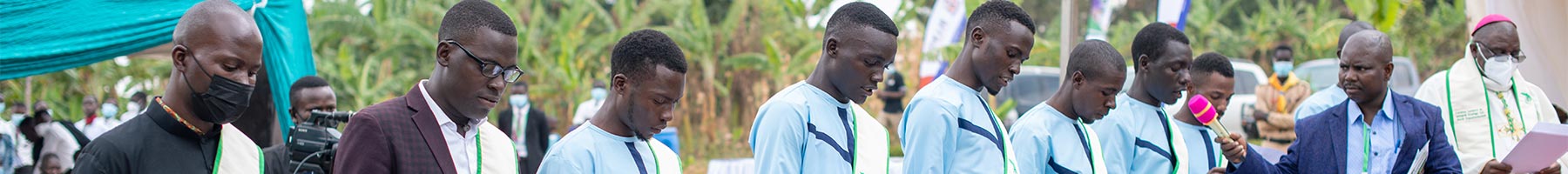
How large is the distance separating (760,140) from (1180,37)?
8.17 ft

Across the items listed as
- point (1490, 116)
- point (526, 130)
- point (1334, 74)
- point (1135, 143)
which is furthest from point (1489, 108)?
point (1334, 74)

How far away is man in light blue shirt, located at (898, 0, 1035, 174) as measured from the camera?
15.3ft

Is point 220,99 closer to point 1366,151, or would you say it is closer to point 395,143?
point 395,143

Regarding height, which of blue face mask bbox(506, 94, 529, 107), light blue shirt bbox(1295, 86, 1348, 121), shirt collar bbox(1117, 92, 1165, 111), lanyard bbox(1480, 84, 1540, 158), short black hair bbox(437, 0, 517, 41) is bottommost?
blue face mask bbox(506, 94, 529, 107)

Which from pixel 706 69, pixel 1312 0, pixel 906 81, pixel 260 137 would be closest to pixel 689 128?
pixel 706 69

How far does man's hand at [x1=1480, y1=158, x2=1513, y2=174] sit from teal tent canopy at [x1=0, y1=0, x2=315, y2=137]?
5.16m

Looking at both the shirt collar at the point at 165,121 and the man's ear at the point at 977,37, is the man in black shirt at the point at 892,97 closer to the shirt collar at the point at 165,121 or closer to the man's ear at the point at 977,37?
the man's ear at the point at 977,37

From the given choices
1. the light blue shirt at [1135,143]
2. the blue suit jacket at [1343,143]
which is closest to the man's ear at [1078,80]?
the light blue shirt at [1135,143]

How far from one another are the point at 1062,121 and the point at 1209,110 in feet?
1.85

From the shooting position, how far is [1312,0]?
29.2m

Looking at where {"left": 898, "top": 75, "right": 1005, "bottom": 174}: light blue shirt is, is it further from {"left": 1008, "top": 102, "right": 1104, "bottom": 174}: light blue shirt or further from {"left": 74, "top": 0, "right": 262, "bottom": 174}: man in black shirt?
{"left": 74, "top": 0, "right": 262, "bottom": 174}: man in black shirt

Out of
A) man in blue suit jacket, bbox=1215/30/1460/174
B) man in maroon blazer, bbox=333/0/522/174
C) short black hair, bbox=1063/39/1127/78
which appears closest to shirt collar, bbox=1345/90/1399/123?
man in blue suit jacket, bbox=1215/30/1460/174

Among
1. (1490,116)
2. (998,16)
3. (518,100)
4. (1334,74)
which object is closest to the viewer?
(998,16)

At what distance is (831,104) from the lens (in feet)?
14.7
